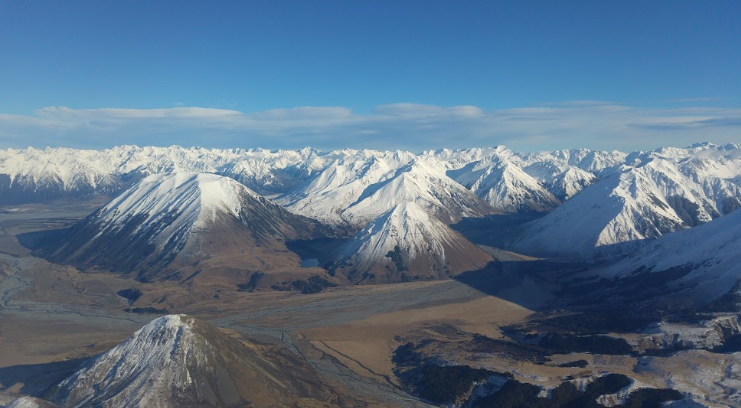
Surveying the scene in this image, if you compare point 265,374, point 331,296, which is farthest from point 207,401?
point 331,296

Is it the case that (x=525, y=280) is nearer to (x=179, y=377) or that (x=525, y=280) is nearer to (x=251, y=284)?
(x=251, y=284)

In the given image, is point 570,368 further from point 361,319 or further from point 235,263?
point 235,263

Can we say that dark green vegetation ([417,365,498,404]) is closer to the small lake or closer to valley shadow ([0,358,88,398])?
valley shadow ([0,358,88,398])

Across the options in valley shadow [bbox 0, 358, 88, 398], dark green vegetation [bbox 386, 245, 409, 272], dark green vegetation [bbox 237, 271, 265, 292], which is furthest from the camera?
dark green vegetation [bbox 386, 245, 409, 272]

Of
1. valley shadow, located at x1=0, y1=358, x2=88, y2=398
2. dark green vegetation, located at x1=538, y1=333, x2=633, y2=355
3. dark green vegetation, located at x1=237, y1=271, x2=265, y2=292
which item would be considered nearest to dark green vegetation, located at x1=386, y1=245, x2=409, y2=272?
dark green vegetation, located at x1=237, y1=271, x2=265, y2=292

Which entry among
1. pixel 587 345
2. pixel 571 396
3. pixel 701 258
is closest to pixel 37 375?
pixel 571 396
